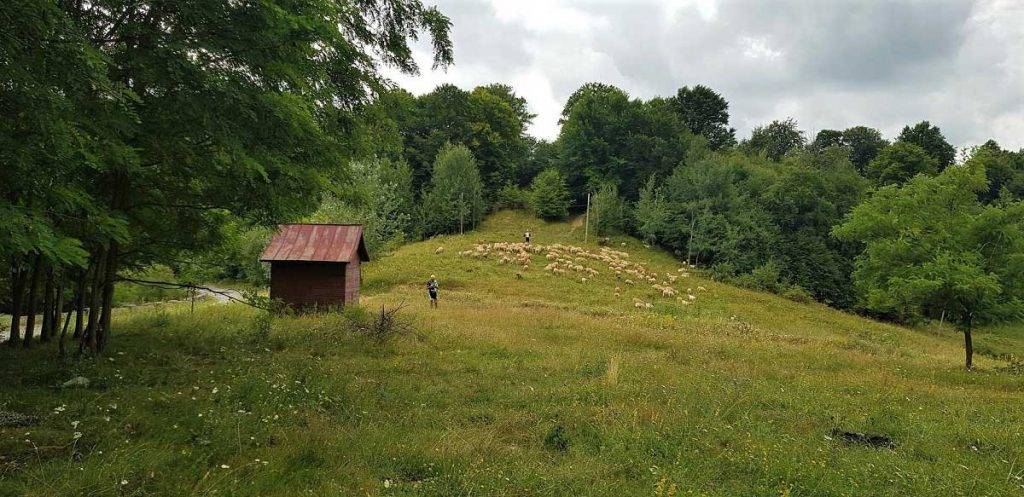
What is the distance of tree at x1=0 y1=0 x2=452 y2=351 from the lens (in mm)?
5336

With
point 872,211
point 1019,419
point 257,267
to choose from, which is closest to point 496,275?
point 257,267

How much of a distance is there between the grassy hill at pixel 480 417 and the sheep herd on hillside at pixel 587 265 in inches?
799

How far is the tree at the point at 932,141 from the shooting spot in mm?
73812

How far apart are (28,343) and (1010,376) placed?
25.0 metres

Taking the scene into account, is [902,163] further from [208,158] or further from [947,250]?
[208,158]

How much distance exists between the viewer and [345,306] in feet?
63.4

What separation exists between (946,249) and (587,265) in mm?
26113

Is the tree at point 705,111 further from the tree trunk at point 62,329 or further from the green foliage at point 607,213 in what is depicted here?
the tree trunk at point 62,329

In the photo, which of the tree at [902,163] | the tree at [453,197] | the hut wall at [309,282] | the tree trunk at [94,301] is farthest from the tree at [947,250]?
the tree at [902,163]

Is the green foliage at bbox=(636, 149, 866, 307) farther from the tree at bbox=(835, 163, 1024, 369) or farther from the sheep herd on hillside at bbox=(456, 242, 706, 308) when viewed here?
the tree at bbox=(835, 163, 1024, 369)

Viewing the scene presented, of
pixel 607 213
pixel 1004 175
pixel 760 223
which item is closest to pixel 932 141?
pixel 1004 175

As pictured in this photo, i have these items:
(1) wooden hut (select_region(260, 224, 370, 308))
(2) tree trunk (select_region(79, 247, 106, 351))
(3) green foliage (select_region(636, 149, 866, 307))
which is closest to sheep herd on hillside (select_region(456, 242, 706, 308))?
(3) green foliage (select_region(636, 149, 866, 307))

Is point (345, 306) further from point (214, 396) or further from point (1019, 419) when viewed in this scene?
point (1019, 419)

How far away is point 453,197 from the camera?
5753cm
